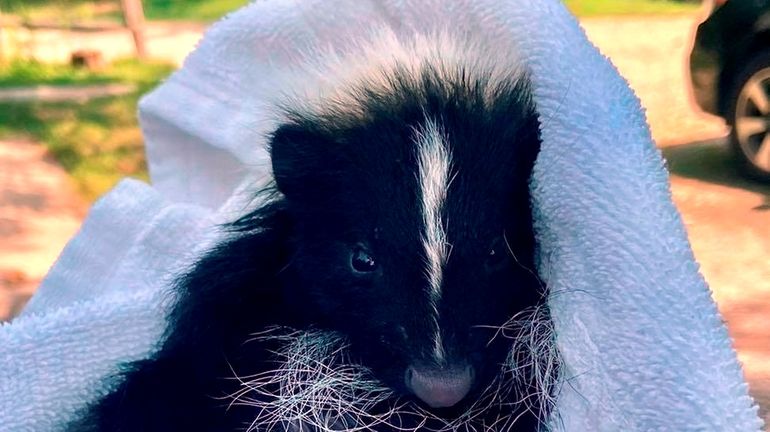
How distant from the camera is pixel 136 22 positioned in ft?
26.6

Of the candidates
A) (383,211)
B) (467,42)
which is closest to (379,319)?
(383,211)

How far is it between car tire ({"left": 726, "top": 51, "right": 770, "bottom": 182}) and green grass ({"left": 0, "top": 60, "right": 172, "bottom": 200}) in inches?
128

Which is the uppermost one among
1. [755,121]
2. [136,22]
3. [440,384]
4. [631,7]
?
[440,384]

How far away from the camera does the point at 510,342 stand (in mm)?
1194

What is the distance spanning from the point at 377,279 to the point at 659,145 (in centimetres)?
451

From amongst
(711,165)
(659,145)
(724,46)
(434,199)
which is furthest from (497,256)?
(659,145)

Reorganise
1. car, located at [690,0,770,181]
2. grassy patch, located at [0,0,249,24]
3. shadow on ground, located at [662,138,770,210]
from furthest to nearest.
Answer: grassy patch, located at [0,0,249,24] < shadow on ground, located at [662,138,770,210] < car, located at [690,0,770,181]

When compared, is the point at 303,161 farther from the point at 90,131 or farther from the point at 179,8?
the point at 179,8

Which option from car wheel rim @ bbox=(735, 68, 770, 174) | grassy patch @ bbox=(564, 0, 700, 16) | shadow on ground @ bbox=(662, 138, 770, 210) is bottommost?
grassy patch @ bbox=(564, 0, 700, 16)

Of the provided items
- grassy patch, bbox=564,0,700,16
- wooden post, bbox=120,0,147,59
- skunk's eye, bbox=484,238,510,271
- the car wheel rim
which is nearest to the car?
the car wheel rim

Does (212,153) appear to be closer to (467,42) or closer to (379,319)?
(467,42)

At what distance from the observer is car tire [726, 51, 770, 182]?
4.38 meters

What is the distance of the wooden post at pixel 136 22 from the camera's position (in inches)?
312

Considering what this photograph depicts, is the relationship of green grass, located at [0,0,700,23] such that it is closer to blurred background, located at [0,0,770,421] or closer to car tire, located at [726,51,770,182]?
blurred background, located at [0,0,770,421]
